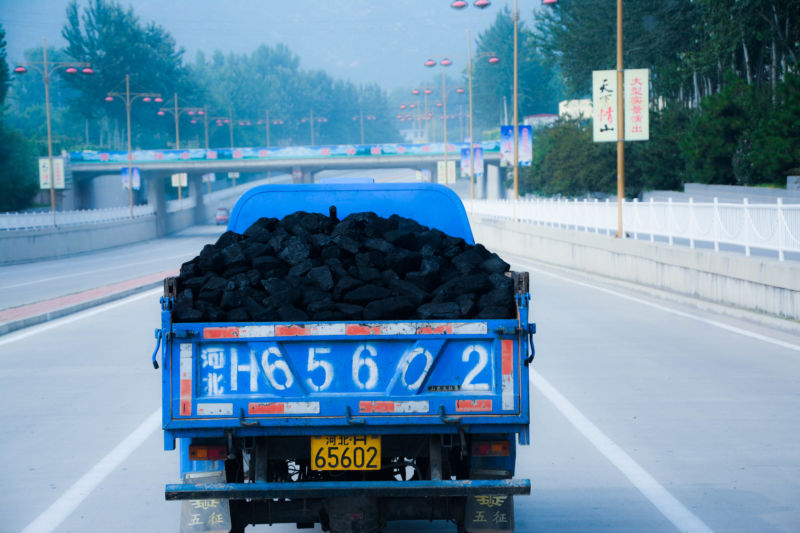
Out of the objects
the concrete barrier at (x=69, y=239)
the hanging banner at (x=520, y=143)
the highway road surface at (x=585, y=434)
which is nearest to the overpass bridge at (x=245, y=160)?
the concrete barrier at (x=69, y=239)

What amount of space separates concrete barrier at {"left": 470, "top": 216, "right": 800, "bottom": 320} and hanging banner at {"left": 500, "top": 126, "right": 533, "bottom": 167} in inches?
574

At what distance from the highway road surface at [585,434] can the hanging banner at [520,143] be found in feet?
117

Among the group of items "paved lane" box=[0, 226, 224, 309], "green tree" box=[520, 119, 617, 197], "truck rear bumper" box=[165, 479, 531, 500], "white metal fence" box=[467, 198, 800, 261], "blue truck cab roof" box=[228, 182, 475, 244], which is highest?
"green tree" box=[520, 119, 617, 197]

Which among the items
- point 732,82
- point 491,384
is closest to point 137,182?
point 732,82

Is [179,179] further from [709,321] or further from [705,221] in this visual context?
[709,321]

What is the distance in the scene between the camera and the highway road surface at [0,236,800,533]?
688 cm

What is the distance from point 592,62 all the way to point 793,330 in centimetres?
6074

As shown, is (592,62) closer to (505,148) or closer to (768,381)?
(505,148)

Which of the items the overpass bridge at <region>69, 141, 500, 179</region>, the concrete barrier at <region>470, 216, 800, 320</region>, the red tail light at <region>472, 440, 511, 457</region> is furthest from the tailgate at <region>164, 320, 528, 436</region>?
the overpass bridge at <region>69, 141, 500, 179</region>

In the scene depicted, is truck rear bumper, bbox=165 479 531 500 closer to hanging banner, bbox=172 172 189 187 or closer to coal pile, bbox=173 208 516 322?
coal pile, bbox=173 208 516 322

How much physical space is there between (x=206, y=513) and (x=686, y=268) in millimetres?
17412

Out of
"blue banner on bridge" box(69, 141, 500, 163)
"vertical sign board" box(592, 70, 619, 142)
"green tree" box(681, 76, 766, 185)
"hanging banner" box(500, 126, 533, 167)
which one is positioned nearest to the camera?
"vertical sign board" box(592, 70, 619, 142)

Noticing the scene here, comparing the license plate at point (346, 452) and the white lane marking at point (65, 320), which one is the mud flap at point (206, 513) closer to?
the license plate at point (346, 452)

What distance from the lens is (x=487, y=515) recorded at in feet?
18.2
